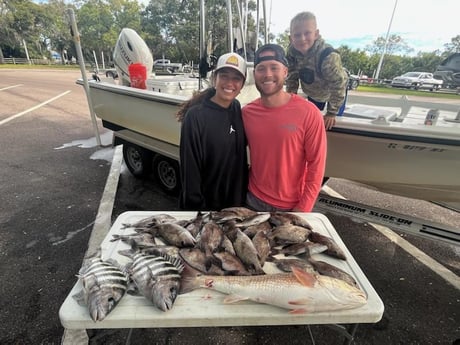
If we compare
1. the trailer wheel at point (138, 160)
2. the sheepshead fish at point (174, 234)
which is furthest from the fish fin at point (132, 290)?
the trailer wheel at point (138, 160)

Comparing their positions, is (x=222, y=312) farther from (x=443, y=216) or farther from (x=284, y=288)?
(x=443, y=216)

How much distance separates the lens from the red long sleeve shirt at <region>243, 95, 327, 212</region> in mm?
1871

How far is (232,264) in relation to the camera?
52.2 inches

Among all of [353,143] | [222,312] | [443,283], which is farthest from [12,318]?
[443,283]

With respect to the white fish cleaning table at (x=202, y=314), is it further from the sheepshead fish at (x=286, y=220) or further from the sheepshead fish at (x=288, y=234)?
the sheepshead fish at (x=286, y=220)

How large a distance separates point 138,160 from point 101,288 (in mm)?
4135

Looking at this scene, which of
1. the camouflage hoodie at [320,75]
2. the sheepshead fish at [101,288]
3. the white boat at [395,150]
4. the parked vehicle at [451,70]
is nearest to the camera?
the sheepshead fish at [101,288]

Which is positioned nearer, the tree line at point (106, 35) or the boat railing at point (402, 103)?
the boat railing at point (402, 103)

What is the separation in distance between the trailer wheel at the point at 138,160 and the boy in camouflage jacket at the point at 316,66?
115 inches

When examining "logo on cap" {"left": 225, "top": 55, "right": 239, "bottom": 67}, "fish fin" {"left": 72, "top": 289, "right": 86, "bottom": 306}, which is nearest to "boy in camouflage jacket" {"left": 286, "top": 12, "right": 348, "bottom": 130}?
"logo on cap" {"left": 225, "top": 55, "right": 239, "bottom": 67}

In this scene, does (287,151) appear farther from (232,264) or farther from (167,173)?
(167,173)

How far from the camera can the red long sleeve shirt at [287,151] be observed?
1.87m

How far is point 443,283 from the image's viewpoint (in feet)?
9.42

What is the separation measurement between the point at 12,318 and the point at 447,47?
43624 mm
